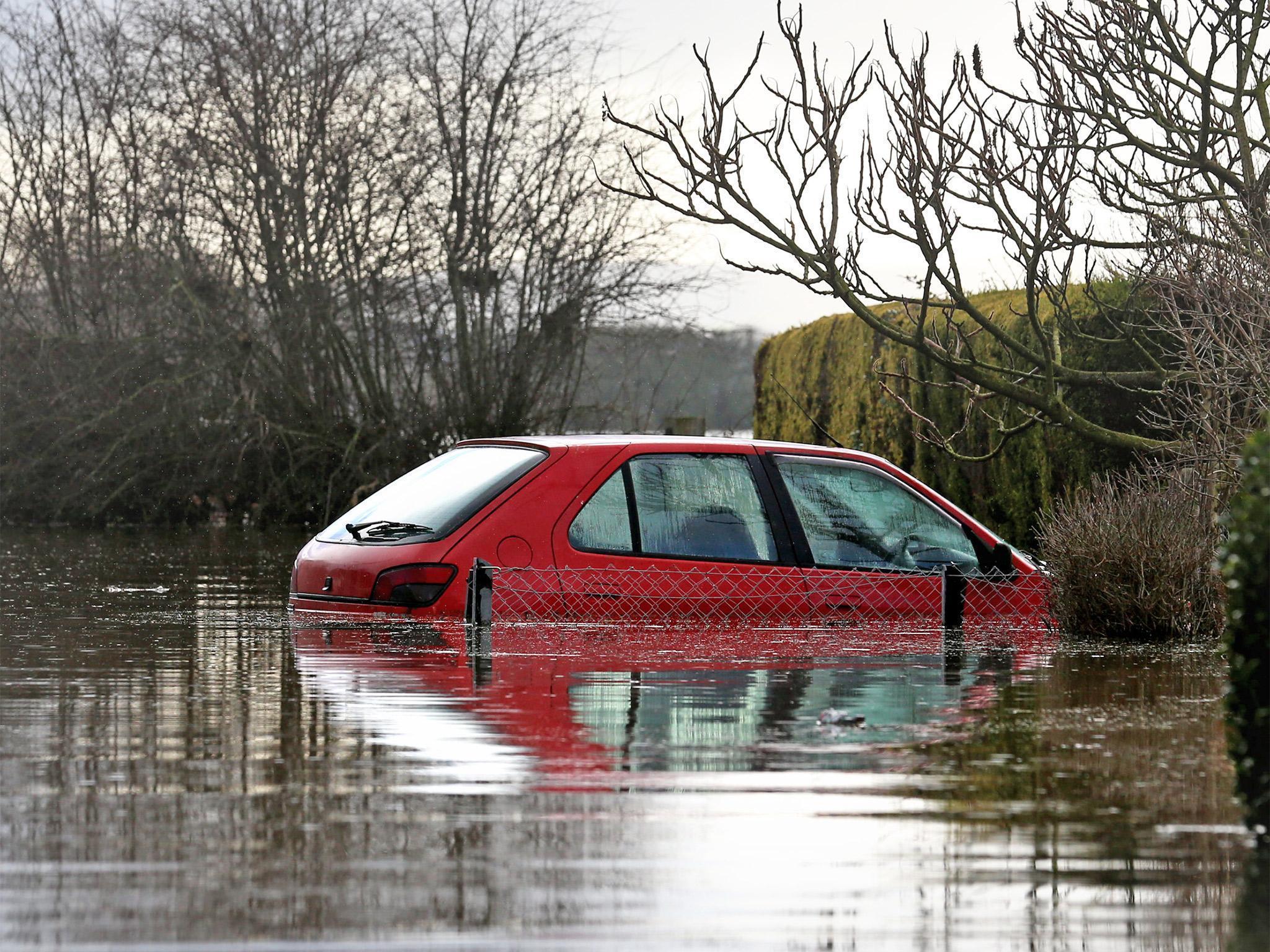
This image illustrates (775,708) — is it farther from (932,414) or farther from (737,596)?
(932,414)

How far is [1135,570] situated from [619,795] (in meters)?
5.48

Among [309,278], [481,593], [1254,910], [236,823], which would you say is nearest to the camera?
[1254,910]

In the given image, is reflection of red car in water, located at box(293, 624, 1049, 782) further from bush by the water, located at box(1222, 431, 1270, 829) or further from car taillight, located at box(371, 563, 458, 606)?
bush by the water, located at box(1222, 431, 1270, 829)

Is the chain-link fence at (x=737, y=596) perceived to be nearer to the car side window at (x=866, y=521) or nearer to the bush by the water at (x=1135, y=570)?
the car side window at (x=866, y=521)

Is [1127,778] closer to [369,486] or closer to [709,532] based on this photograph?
[709,532]

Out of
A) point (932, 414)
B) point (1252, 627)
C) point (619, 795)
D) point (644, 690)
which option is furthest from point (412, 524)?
point (932, 414)

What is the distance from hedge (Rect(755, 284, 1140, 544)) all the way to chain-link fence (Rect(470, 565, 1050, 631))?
13.1 feet

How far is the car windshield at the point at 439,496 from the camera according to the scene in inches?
384

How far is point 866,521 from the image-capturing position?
10258 millimetres

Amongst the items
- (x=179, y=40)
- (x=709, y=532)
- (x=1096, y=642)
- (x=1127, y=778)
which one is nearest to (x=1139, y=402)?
(x=1096, y=642)

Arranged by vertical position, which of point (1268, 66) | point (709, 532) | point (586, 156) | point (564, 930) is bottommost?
point (564, 930)

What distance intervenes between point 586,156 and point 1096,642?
54.8 feet

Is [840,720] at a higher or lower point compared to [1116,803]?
higher

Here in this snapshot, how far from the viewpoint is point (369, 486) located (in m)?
25.8
